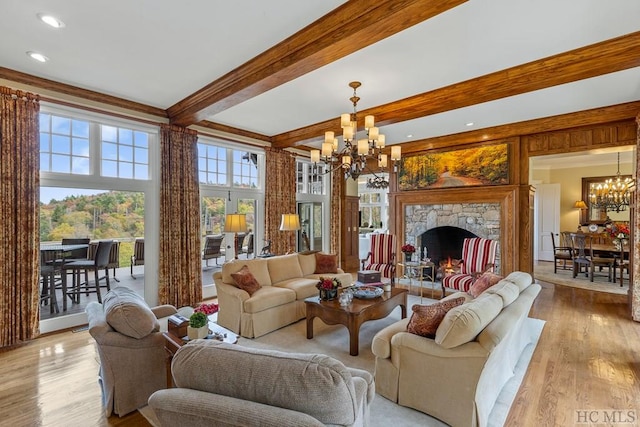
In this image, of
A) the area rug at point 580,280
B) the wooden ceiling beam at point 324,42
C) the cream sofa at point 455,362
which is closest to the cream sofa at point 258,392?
the cream sofa at point 455,362

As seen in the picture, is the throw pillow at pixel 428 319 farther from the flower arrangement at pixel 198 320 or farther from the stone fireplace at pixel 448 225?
the stone fireplace at pixel 448 225

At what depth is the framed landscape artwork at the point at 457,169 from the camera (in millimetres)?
6191

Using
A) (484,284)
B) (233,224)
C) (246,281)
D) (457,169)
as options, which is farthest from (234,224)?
(457,169)

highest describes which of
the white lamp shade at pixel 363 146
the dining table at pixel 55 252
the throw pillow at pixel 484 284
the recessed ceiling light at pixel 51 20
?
the recessed ceiling light at pixel 51 20

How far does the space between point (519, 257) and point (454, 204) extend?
5.30 feet

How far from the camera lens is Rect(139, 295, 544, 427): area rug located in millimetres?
2291

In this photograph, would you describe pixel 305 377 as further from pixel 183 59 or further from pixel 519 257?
pixel 519 257

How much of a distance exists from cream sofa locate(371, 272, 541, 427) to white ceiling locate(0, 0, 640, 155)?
237cm

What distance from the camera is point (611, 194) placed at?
8.36 m

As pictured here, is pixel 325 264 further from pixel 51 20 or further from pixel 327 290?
pixel 51 20

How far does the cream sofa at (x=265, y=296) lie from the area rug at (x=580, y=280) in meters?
5.10

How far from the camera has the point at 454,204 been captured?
682cm

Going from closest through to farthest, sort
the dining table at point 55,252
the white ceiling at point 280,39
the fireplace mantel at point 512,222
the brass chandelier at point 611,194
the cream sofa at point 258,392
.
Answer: the cream sofa at point 258,392 < the white ceiling at point 280,39 < the dining table at point 55,252 < the fireplace mantel at point 512,222 < the brass chandelier at point 611,194

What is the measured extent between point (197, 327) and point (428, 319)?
5.78 ft
